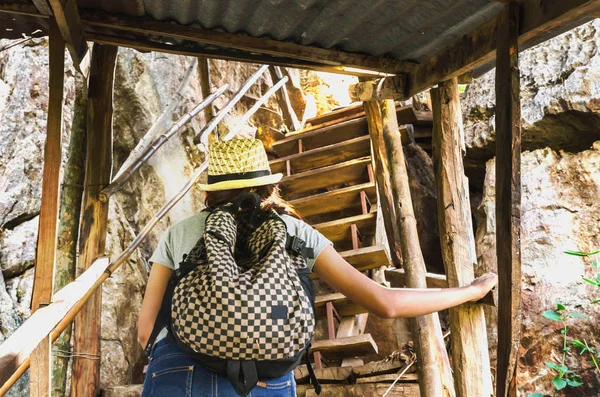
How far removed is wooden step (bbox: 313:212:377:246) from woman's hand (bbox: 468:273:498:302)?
220 cm

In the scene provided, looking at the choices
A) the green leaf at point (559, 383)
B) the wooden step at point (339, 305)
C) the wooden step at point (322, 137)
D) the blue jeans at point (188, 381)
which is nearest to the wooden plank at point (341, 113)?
the wooden step at point (322, 137)

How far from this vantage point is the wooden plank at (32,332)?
114 cm

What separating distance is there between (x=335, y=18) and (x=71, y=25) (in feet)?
3.37

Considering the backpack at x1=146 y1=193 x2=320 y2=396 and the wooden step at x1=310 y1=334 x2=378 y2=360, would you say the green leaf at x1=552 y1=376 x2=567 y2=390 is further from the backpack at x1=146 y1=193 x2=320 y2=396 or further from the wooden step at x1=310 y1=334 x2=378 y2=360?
the backpack at x1=146 y1=193 x2=320 y2=396

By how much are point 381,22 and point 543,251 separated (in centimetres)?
257

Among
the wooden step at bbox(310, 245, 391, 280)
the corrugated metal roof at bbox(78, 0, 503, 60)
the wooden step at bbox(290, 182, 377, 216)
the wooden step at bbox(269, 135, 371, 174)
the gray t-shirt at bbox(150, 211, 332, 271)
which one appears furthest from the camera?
the wooden step at bbox(269, 135, 371, 174)

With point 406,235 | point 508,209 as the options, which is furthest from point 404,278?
point 508,209

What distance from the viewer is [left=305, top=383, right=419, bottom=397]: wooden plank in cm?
329

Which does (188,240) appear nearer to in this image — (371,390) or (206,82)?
(371,390)

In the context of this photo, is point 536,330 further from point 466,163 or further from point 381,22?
point 381,22

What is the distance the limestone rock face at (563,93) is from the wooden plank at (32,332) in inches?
144

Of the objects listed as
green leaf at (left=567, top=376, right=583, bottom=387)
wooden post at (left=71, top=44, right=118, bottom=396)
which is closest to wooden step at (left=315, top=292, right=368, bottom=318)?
green leaf at (left=567, top=376, right=583, bottom=387)

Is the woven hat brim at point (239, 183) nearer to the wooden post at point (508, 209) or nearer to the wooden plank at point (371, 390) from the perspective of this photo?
the wooden post at point (508, 209)

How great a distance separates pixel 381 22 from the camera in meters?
2.42
